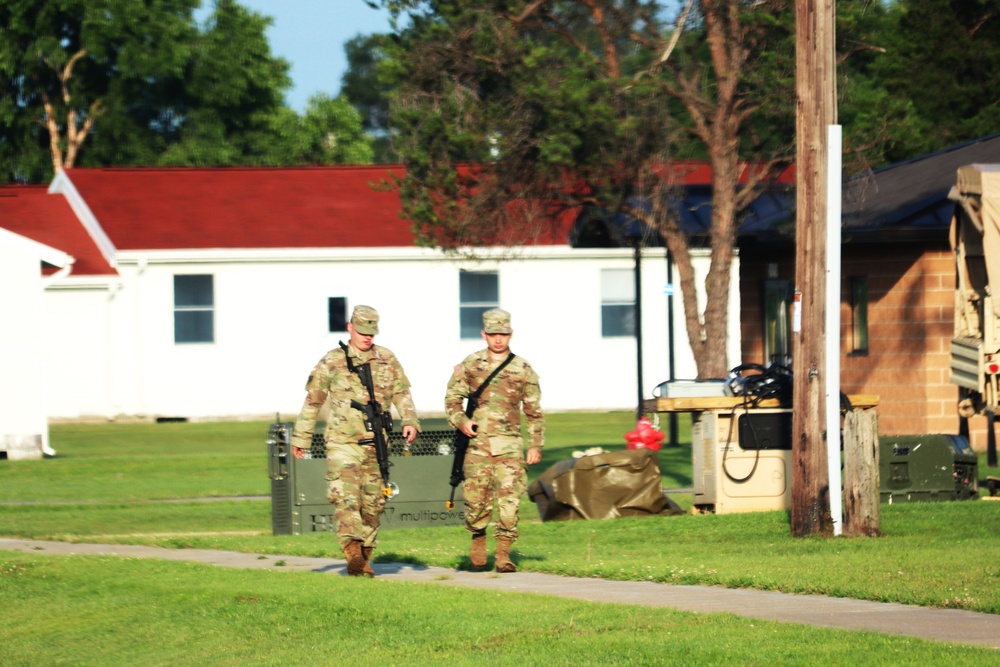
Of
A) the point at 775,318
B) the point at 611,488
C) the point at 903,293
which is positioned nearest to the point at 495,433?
the point at 611,488

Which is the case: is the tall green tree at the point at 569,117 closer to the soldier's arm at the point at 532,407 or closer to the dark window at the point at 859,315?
the dark window at the point at 859,315

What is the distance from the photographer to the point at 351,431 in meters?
11.0

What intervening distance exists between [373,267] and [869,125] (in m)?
14.1

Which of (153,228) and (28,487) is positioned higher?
Result: (153,228)

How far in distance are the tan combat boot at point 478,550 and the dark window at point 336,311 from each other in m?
20.7

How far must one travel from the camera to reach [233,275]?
3181 centimetres

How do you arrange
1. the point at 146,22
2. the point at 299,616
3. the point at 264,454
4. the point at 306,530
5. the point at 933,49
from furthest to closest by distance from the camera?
the point at 146,22, the point at 933,49, the point at 264,454, the point at 306,530, the point at 299,616

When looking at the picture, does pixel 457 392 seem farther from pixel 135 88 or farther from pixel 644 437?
pixel 135 88

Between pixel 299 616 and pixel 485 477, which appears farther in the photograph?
pixel 485 477

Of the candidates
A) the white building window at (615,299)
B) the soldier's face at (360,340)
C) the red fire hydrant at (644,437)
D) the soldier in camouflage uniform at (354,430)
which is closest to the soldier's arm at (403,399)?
the soldier in camouflage uniform at (354,430)

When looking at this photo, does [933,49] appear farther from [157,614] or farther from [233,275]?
[157,614]

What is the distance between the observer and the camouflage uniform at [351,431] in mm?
10977

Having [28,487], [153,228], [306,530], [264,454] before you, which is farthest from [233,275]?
[306,530]

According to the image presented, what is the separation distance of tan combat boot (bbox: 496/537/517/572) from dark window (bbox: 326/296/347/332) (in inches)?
819
